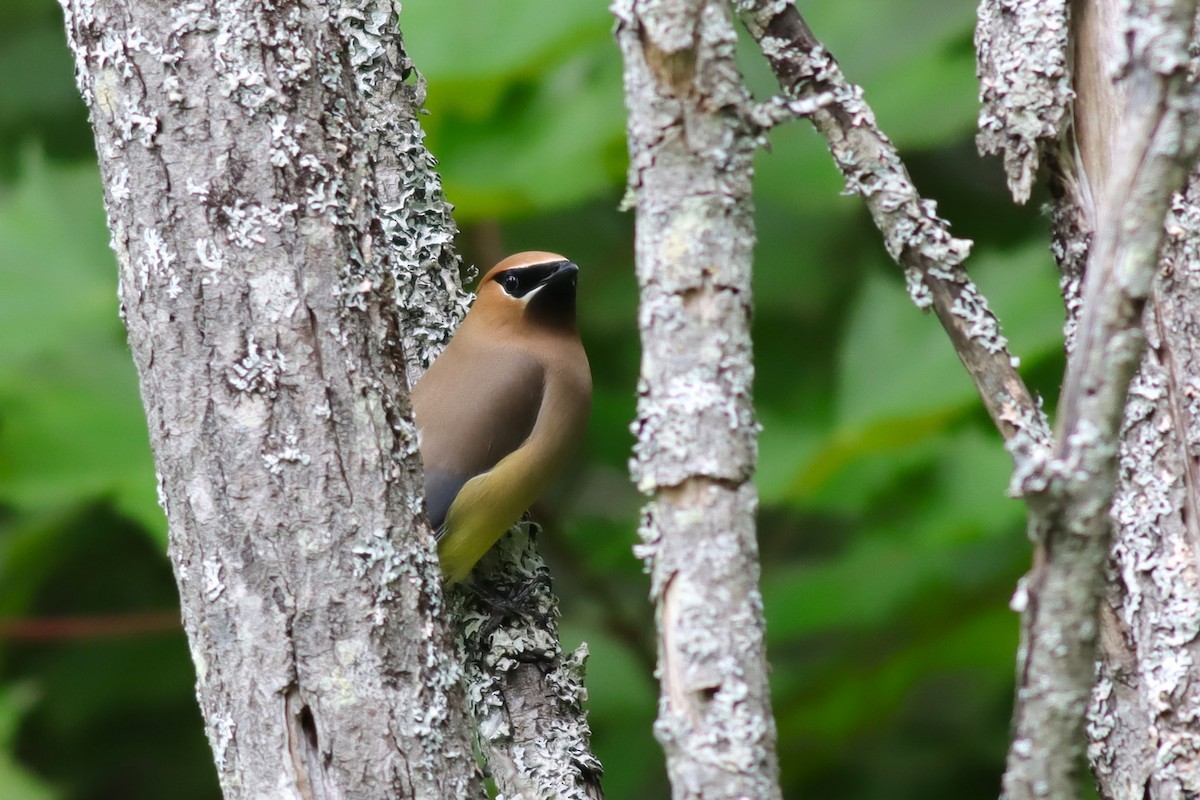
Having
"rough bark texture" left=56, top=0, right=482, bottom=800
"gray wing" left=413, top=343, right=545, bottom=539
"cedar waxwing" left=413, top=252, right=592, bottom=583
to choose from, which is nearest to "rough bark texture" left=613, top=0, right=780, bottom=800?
"rough bark texture" left=56, top=0, right=482, bottom=800

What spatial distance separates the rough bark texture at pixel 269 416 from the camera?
1.74 m

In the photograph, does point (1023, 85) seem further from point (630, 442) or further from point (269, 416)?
point (630, 442)

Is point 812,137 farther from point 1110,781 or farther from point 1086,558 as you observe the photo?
point 1086,558

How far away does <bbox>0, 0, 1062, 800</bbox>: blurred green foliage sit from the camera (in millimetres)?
3338

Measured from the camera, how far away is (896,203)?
74.0 inches

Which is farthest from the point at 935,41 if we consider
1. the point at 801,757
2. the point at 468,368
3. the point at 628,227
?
the point at 801,757

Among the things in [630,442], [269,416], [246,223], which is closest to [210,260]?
[246,223]

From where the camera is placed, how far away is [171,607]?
4043 mm

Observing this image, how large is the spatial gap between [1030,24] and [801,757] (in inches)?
83.4

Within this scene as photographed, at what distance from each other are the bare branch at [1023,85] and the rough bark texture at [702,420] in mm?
844

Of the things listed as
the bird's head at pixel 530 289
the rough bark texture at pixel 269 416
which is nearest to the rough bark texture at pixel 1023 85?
the rough bark texture at pixel 269 416

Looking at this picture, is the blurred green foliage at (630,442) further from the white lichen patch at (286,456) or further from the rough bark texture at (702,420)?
the rough bark texture at (702,420)

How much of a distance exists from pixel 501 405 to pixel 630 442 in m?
0.58

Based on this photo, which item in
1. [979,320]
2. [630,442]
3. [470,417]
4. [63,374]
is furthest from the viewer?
[630,442]
